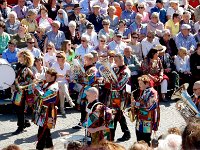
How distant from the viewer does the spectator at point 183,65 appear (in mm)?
14289

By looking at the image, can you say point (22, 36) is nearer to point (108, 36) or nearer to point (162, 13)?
point (108, 36)

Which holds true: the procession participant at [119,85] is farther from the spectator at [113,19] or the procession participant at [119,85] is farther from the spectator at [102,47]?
the spectator at [113,19]

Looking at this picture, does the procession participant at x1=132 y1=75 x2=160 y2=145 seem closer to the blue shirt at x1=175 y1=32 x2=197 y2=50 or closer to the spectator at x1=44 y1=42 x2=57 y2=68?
the spectator at x1=44 y1=42 x2=57 y2=68

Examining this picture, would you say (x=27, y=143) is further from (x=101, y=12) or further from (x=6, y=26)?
(x=101, y=12)

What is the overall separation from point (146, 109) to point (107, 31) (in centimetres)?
597

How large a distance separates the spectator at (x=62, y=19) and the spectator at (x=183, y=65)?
3.21m

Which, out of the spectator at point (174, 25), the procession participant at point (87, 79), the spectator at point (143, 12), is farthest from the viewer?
the spectator at point (143, 12)

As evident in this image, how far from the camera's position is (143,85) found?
954 centimetres

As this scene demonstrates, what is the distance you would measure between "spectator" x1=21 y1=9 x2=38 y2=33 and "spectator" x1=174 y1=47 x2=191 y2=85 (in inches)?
151

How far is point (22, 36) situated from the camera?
13.9 m

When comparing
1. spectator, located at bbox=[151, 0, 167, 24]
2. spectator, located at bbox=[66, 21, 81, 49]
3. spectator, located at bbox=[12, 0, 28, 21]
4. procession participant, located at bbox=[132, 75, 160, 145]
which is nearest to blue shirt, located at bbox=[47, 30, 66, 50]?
spectator, located at bbox=[66, 21, 81, 49]

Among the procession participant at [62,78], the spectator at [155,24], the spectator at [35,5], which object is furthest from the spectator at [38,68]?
the spectator at [155,24]

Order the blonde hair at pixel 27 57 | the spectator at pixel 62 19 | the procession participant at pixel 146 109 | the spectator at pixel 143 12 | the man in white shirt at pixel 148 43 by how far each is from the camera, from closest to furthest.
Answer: the procession participant at pixel 146 109 < the blonde hair at pixel 27 57 < the man in white shirt at pixel 148 43 < the spectator at pixel 62 19 < the spectator at pixel 143 12

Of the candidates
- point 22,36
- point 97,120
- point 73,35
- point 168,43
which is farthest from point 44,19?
point 97,120
